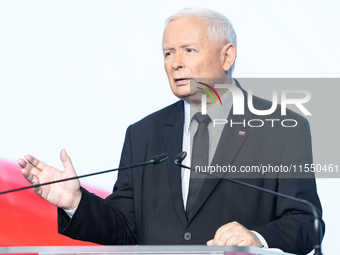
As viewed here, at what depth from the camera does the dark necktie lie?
196 centimetres

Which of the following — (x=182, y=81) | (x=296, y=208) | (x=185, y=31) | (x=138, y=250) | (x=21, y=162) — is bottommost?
(x=138, y=250)

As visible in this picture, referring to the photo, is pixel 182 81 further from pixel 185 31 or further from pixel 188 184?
pixel 188 184

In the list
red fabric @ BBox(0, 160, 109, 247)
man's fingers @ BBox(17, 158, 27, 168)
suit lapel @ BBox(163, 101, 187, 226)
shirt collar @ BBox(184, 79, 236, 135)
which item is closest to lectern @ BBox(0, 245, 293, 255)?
man's fingers @ BBox(17, 158, 27, 168)

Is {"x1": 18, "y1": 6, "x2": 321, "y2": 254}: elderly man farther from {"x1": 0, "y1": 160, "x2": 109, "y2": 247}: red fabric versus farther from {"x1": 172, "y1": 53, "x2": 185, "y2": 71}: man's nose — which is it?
{"x1": 0, "y1": 160, "x2": 109, "y2": 247}: red fabric

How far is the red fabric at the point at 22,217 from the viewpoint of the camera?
2.68m

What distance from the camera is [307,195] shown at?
191cm

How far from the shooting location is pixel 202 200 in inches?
76.2

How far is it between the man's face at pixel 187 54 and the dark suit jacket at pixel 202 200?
19 centimetres

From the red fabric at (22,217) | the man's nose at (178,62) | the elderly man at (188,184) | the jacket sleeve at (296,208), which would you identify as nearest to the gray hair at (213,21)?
the elderly man at (188,184)

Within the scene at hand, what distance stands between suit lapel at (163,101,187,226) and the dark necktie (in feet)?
0.14

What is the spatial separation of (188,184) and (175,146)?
19cm

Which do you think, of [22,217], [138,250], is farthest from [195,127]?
[22,217]

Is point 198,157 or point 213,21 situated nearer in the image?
point 198,157

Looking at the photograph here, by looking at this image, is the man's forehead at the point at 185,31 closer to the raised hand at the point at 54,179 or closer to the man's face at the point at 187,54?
the man's face at the point at 187,54
